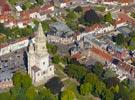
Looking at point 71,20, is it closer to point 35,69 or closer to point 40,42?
point 35,69

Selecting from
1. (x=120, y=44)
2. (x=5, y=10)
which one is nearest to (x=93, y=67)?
(x=120, y=44)

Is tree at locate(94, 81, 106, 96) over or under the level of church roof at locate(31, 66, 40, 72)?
under

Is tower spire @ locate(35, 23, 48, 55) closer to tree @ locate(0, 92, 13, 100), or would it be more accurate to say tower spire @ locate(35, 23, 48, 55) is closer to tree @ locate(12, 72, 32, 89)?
tree @ locate(12, 72, 32, 89)

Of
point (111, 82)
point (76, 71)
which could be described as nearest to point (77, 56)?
point (76, 71)

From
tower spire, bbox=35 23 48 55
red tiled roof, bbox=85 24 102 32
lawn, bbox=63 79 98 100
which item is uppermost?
tower spire, bbox=35 23 48 55

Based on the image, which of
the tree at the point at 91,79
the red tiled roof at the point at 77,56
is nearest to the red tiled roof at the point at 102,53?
the red tiled roof at the point at 77,56

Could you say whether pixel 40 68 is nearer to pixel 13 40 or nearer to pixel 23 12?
pixel 13 40

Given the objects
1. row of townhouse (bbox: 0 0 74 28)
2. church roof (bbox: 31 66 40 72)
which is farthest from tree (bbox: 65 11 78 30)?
church roof (bbox: 31 66 40 72)

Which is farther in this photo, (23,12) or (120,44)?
(23,12)
